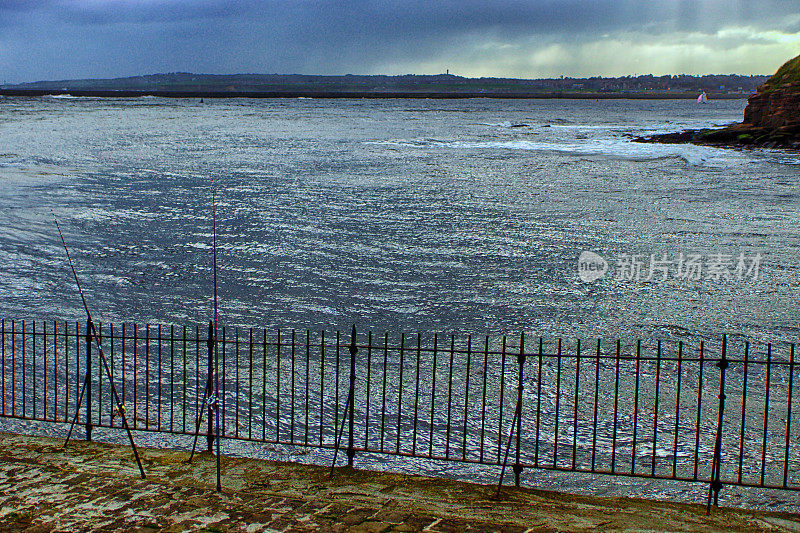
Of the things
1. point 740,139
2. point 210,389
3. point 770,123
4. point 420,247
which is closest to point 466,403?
point 210,389

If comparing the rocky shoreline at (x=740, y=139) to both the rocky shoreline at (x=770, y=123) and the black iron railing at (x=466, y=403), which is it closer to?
the rocky shoreline at (x=770, y=123)

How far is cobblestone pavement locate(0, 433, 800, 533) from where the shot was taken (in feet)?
23.8

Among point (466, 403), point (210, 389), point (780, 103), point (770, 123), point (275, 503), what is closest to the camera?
point (275, 503)

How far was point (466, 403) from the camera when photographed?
9648 mm

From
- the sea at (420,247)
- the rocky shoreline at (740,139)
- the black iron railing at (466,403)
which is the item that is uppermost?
the rocky shoreline at (740,139)

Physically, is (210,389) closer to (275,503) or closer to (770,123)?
(275,503)

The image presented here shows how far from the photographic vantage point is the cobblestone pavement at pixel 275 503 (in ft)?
23.8

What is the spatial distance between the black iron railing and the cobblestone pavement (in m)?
0.69

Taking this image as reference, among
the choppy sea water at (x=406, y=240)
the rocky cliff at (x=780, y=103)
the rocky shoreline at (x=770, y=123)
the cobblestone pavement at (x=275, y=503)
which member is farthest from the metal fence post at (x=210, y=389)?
the rocky cliff at (x=780, y=103)

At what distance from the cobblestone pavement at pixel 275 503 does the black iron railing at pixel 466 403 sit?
0.69 meters

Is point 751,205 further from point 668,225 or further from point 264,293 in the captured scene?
point 264,293

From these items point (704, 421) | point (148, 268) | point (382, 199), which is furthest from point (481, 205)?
point (704, 421)

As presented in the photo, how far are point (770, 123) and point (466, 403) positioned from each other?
277 feet

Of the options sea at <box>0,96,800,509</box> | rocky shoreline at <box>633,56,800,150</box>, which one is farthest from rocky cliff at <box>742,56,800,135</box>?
sea at <box>0,96,800,509</box>
